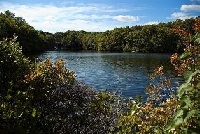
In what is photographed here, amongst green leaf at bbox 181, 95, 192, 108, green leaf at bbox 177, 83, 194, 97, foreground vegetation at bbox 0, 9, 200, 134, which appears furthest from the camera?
foreground vegetation at bbox 0, 9, 200, 134

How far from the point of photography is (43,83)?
11.1 metres

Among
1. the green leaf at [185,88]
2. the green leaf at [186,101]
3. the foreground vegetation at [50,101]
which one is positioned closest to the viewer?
the green leaf at [186,101]

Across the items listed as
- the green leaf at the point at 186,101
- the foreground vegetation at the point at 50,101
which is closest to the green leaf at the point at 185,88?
the green leaf at the point at 186,101

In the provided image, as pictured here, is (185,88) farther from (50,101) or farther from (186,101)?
(50,101)

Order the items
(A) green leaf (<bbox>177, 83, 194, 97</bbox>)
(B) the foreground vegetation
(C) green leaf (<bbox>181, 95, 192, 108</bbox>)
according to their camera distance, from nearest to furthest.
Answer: (C) green leaf (<bbox>181, 95, 192, 108</bbox>) < (A) green leaf (<bbox>177, 83, 194, 97</bbox>) < (B) the foreground vegetation

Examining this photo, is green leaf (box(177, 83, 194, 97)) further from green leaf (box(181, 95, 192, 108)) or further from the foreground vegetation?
the foreground vegetation

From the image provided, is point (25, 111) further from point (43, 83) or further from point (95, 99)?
point (95, 99)

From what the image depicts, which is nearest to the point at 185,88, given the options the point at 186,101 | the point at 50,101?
the point at 186,101

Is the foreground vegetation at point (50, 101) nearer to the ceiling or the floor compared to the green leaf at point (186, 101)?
nearer to the floor

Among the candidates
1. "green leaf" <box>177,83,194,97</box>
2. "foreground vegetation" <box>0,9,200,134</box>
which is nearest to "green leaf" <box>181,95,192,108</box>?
"green leaf" <box>177,83,194,97</box>

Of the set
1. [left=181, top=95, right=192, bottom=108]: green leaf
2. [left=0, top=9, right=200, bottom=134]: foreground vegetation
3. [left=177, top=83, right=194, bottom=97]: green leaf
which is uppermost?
[left=177, top=83, right=194, bottom=97]: green leaf

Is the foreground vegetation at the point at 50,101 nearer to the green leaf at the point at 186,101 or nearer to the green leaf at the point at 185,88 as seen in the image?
the green leaf at the point at 185,88

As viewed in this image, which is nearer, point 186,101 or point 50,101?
point 186,101

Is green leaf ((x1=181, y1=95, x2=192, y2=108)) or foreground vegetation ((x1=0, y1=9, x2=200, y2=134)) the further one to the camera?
foreground vegetation ((x1=0, y1=9, x2=200, y2=134))
